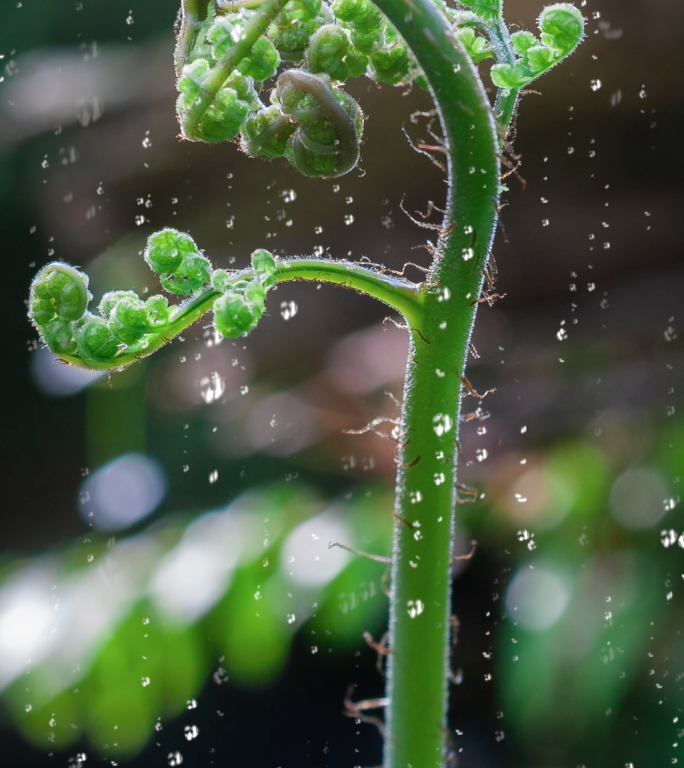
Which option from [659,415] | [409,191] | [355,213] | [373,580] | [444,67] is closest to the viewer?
[444,67]

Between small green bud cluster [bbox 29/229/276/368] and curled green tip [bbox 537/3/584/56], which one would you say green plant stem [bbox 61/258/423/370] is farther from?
curled green tip [bbox 537/3/584/56]

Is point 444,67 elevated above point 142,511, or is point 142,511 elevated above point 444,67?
point 444,67

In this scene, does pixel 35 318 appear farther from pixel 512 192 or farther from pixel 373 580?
pixel 512 192

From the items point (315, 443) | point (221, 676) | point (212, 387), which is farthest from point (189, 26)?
point (212, 387)

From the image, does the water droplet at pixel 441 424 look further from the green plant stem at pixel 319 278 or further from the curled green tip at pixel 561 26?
the curled green tip at pixel 561 26

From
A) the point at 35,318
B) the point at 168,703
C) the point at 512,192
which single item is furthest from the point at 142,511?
the point at 35,318

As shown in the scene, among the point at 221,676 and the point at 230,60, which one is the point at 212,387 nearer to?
the point at 221,676
